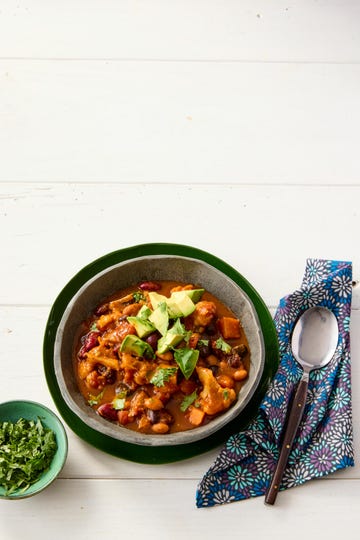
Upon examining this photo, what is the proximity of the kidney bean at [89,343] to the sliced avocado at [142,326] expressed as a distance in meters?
0.19

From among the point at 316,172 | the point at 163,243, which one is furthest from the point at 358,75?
the point at 163,243

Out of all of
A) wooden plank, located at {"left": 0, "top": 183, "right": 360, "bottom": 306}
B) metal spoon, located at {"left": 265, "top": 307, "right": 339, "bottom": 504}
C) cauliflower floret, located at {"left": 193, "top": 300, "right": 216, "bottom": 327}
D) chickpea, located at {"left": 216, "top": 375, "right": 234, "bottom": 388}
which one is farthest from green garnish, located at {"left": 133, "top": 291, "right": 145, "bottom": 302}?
metal spoon, located at {"left": 265, "top": 307, "right": 339, "bottom": 504}

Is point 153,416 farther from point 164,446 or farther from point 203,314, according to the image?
point 203,314

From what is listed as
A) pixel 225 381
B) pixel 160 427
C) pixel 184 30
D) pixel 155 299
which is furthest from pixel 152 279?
pixel 184 30

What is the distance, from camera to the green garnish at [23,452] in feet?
9.07

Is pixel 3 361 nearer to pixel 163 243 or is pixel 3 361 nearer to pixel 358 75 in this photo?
pixel 163 243

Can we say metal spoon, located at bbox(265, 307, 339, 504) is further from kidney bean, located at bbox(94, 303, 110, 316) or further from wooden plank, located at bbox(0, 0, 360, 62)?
wooden plank, located at bbox(0, 0, 360, 62)

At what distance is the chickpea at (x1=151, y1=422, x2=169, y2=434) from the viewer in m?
2.76

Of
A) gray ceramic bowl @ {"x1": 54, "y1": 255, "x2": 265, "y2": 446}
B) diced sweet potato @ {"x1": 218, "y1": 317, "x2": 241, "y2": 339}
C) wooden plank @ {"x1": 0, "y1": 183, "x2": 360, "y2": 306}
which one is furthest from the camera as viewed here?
wooden plank @ {"x1": 0, "y1": 183, "x2": 360, "y2": 306}

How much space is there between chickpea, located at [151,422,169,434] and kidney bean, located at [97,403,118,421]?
170mm

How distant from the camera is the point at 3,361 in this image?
3.11 m

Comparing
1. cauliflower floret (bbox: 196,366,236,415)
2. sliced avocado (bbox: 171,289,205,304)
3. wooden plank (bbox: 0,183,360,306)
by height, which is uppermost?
wooden plank (bbox: 0,183,360,306)

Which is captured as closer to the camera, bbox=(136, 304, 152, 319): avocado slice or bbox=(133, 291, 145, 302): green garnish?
bbox=(136, 304, 152, 319): avocado slice

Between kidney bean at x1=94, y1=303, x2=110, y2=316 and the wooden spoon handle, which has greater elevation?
kidney bean at x1=94, y1=303, x2=110, y2=316
